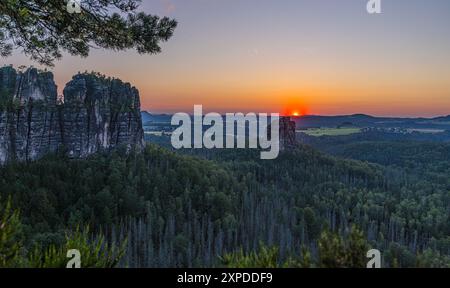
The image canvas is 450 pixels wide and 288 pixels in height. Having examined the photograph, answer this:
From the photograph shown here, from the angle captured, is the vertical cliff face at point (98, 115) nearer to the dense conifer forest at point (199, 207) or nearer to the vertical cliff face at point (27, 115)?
the vertical cliff face at point (27, 115)

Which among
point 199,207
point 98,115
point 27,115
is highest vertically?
point 98,115

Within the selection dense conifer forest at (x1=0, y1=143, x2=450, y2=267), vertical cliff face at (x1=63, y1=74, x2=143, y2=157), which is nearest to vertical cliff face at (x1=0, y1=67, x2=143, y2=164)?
vertical cliff face at (x1=63, y1=74, x2=143, y2=157)

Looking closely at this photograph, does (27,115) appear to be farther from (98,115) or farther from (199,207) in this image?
(199,207)

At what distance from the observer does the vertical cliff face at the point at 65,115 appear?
98.1 m

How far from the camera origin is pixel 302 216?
8019 cm

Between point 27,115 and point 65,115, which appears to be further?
point 65,115

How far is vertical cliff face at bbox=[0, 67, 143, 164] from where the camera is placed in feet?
322

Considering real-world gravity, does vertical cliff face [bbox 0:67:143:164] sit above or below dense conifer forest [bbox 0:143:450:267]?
above

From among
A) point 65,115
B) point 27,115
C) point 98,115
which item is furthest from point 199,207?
point 27,115

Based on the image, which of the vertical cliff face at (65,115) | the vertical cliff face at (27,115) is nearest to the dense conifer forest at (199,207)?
the vertical cliff face at (27,115)

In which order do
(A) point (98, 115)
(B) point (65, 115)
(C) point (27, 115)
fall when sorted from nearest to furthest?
(C) point (27, 115), (B) point (65, 115), (A) point (98, 115)

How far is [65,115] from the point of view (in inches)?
4508

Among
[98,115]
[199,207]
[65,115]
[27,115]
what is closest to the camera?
[199,207]

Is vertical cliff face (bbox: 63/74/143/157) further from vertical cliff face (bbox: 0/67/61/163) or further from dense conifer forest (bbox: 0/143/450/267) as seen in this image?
dense conifer forest (bbox: 0/143/450/267)
